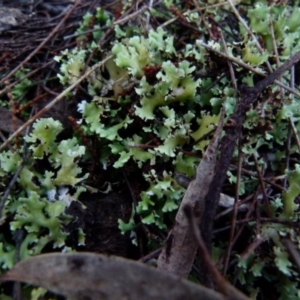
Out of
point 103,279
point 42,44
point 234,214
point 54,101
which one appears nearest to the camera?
point 103,279

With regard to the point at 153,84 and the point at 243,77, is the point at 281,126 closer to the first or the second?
the point at 243,77

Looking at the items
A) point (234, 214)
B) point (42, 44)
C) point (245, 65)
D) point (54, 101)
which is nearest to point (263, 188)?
point (234, 214)

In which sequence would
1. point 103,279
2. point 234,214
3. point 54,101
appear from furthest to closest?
1. point 54,101
2. point 234,214
3. point 103,279

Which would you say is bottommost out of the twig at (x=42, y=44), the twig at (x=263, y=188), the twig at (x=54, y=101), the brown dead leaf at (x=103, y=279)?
the brown dead leaf at (x=103, y=279)

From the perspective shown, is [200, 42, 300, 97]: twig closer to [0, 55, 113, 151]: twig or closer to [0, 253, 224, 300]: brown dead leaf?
[0, 55, 113, 151]: twig

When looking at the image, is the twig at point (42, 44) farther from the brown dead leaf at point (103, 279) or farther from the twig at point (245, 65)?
the brown dead leaf at point (103, 279)

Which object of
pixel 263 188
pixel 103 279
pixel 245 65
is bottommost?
pixel 103 279

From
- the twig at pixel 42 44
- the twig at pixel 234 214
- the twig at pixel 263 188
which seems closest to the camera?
the twig at pixel 234 214

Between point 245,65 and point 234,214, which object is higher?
point 245,65

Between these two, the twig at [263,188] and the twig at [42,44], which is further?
the twig at [42,44]

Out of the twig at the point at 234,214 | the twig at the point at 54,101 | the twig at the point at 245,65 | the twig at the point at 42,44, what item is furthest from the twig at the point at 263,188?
the twig at the point at 42,44

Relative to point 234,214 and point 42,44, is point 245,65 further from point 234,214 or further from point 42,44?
point 42,44
